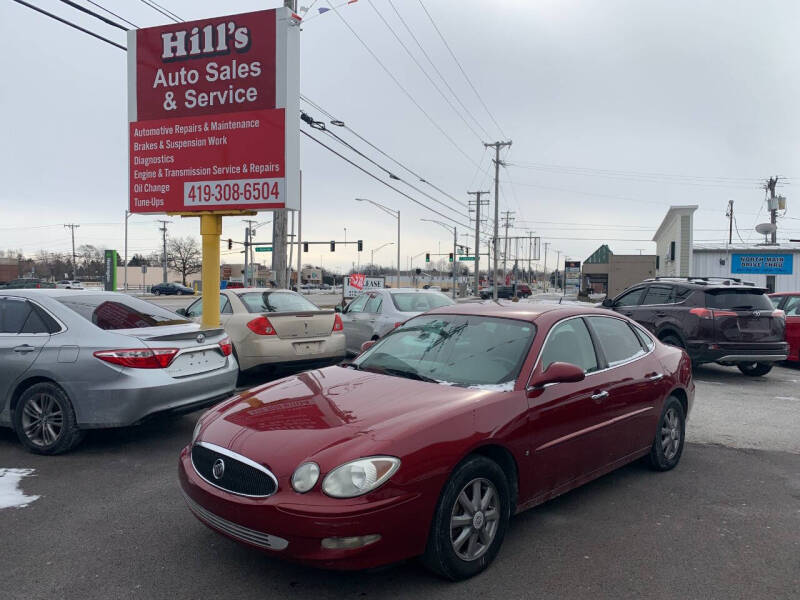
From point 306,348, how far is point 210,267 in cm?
192

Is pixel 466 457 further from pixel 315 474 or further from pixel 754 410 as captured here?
pixel 754 410

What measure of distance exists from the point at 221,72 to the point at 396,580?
26.8ft

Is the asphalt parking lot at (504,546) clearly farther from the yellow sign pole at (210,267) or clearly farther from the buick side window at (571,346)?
the yellow sign pole at (210,267)

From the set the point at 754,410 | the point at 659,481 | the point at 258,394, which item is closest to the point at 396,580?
the point at 258,394

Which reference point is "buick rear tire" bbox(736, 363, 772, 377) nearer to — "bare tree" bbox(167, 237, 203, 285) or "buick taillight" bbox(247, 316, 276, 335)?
"buick taillight" bbox(247, 316, 276, 335)

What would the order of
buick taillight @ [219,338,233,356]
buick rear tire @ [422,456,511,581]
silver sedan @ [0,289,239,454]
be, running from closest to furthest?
buick rear tire @ [422,456,511,581] → silver sedan @ [0,289,239,454] → buick taillight @ [219,338,233,356]

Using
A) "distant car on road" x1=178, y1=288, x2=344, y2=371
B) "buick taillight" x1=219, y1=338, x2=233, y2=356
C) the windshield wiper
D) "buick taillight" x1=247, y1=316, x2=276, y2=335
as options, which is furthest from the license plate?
the windshield wiper

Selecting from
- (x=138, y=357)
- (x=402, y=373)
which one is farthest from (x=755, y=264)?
(x=138, y=357)

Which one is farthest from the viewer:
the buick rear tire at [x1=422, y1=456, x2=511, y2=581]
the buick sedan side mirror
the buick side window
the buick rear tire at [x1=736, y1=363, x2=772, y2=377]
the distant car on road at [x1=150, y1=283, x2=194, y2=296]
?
the distant car on road at [x1=150, y1=283, x2=194, y2=296]

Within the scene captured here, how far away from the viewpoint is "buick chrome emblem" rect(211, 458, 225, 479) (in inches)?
134

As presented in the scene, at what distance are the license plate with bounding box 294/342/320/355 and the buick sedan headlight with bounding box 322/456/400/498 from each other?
20.1ft

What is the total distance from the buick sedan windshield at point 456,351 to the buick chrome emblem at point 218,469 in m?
1.38

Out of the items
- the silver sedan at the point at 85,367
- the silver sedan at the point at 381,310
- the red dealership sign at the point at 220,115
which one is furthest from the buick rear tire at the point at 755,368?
the silver sedan at the point at 85,367

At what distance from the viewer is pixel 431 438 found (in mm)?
3342
